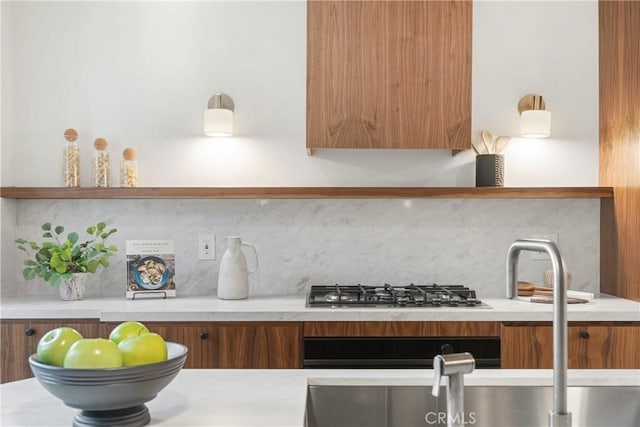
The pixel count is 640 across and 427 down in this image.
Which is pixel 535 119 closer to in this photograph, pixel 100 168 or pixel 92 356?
pixel 100 168

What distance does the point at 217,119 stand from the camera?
286cm

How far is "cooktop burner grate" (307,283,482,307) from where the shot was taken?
2512mm

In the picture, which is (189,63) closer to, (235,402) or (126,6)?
(126,6)

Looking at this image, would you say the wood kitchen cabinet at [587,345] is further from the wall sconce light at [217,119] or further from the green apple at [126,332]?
the green apple at [126,332]

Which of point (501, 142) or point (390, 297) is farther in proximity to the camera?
point (501, 142)

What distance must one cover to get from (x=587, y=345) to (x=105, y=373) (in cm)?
206

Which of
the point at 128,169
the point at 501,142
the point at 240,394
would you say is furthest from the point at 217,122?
the point at 240,394

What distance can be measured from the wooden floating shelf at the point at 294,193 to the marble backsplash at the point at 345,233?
21cm

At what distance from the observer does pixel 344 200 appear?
3016 millimetres

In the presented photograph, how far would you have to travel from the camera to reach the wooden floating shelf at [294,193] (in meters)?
2.76

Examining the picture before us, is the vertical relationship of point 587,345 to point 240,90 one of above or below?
below

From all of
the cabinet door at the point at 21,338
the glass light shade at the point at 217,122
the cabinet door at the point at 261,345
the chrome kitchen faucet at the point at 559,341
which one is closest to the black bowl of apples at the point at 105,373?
the chrome kitchen faucet at the point at 559,341

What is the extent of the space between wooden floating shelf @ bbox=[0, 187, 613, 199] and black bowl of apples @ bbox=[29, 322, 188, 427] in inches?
67.8

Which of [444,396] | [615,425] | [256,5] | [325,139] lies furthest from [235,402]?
[256,5]
